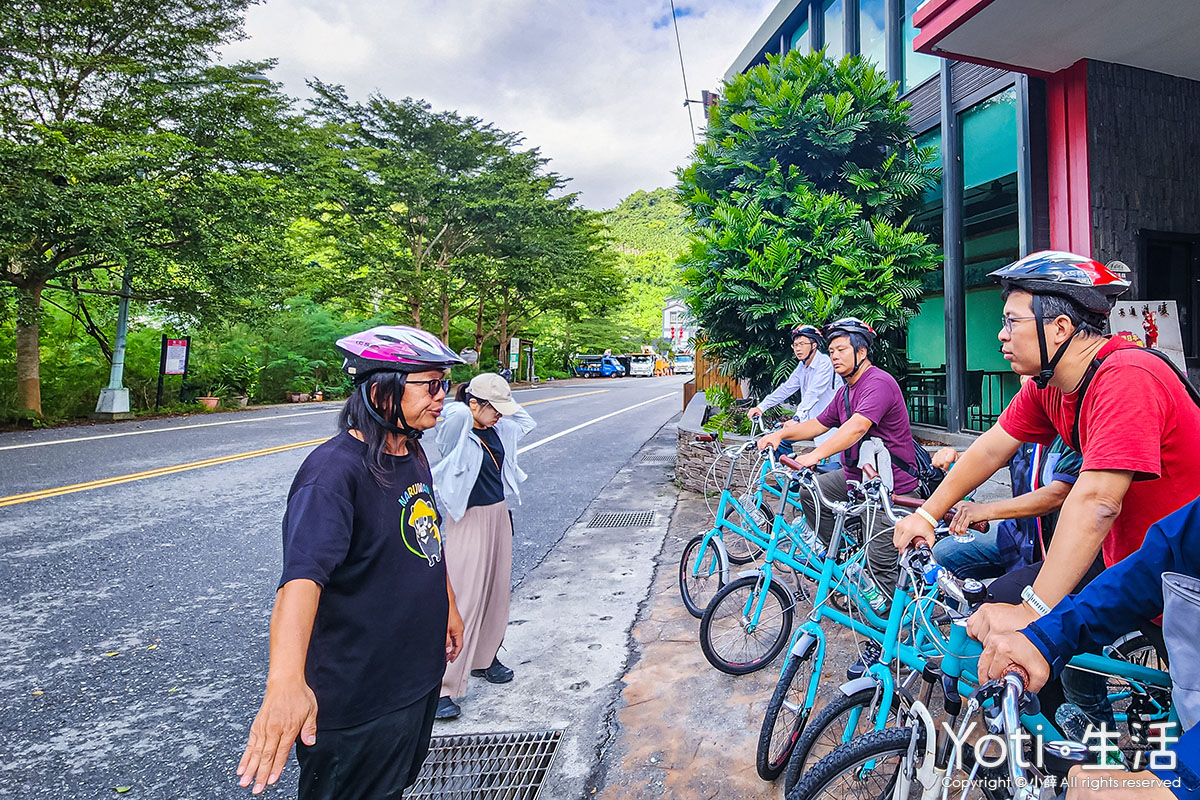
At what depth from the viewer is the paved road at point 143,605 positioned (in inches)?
118

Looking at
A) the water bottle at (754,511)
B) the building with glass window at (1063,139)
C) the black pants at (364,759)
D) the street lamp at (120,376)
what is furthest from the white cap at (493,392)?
the street lamp at (120,376)

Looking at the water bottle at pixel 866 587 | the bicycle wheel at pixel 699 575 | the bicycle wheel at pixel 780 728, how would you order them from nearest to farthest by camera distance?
the bicycle wheel at pixel 780 728 → the water bottle at pixel 866 587 → the bicycle wheel at pixel 699 575

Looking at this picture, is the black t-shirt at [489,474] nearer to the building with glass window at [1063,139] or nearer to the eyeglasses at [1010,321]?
the eyeglasses at [1010,321]

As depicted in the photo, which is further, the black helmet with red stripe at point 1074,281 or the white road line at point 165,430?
the white road line at point 165,430

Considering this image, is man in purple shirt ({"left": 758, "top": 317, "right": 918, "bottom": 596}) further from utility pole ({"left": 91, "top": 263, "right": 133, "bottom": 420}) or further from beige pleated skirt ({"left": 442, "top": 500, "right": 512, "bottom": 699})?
utility pole ({"left": 91, "top": 263, "right": 133, "bottom": 420})

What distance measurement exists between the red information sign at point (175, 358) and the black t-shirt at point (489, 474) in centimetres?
1822

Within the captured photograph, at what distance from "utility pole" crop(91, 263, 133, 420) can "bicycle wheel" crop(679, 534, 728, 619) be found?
56.4 feet

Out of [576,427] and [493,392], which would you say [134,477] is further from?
[576,427]

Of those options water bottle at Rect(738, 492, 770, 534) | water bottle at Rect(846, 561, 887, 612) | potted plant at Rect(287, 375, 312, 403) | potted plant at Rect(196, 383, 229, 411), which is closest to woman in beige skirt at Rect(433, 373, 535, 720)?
water bottle at Rect(738, 492, 770, 534)

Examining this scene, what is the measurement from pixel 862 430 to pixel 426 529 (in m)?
2.60

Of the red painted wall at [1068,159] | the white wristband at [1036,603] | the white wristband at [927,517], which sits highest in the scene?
the red painted wall at [1068,159]

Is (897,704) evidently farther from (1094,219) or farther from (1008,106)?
(1008,106)

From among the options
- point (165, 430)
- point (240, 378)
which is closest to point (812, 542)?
point (165, 430)

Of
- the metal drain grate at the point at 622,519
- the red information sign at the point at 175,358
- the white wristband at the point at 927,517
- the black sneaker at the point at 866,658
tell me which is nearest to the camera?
the white wristband at the point at 927,517
